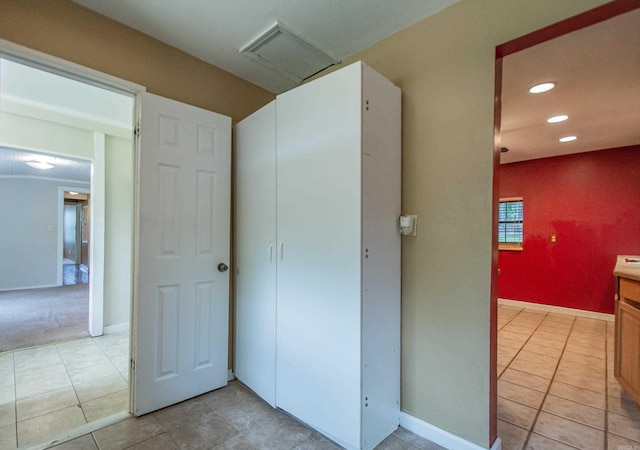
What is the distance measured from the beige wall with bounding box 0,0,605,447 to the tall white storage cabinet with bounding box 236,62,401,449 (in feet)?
0.41

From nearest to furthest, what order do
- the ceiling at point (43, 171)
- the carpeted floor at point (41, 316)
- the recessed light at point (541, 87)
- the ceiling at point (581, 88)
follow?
the ceiling at point (581, 88)
the recessed light at point (541, 87)
the carpeted floor at point (41, 316)
the ceiling at point (43, 171)

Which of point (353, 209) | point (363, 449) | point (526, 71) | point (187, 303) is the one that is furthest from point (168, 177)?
point (526, 71)

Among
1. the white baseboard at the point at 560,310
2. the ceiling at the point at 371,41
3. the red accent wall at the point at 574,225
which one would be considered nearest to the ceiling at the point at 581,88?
the ceiling at the point at 371,41

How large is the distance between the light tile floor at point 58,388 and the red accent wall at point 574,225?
575cm

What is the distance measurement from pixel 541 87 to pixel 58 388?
4.67 meters

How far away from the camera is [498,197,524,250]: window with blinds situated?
198 inches

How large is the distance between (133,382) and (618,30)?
379cm

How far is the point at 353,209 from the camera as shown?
155cm

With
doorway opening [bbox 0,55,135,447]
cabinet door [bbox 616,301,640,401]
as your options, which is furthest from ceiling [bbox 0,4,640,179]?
cabinet door [bbox 616,301,640,401]

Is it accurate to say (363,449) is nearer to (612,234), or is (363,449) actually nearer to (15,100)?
(15,100)

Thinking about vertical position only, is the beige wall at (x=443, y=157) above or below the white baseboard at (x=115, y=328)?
above

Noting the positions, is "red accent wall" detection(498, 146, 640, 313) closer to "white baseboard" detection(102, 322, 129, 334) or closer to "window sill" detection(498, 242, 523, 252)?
"window sill" detection(498, 242, 523, 252)

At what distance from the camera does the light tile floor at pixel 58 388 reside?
182 cm

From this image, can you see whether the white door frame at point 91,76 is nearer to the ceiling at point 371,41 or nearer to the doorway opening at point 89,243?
the doorway opening at point 89,243
